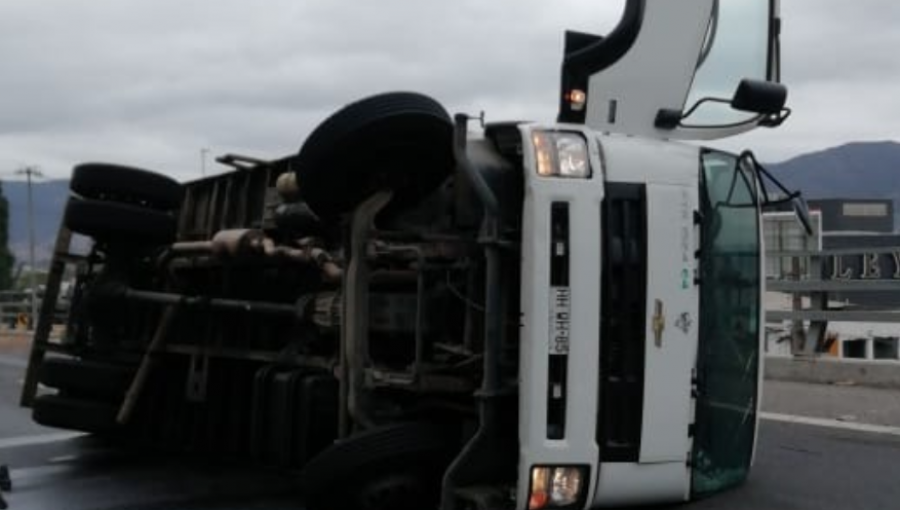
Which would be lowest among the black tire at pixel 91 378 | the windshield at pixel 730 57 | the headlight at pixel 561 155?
the black tire at pixel 91 378

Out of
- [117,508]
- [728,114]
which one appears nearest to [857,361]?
[728,114]

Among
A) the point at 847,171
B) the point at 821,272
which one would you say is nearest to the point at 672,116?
the point at 821,272

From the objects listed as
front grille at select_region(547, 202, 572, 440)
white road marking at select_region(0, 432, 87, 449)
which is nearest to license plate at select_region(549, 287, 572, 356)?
front grille at select_region(547, 202, 572, 440)

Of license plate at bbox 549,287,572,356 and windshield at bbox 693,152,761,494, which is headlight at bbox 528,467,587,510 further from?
windshield at bbox 693,152,761,494

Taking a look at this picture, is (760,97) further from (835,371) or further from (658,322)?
(835,371)

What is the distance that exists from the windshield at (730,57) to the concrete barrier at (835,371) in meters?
4.85

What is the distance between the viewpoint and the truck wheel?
4.23 metres

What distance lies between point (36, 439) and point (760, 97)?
5615mm

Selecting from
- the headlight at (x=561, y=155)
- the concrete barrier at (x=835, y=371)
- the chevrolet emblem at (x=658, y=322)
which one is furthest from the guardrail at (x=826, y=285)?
the headlight at (x=561, y=155)

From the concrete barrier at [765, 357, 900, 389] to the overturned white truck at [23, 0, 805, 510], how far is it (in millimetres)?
4904

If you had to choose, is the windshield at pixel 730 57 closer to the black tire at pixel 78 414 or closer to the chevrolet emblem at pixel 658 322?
the chevrolet emblem at pixel 658 322

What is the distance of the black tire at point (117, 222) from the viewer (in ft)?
20.1

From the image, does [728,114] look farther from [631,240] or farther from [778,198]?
[631,240]

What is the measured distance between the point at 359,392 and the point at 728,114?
2168mm
